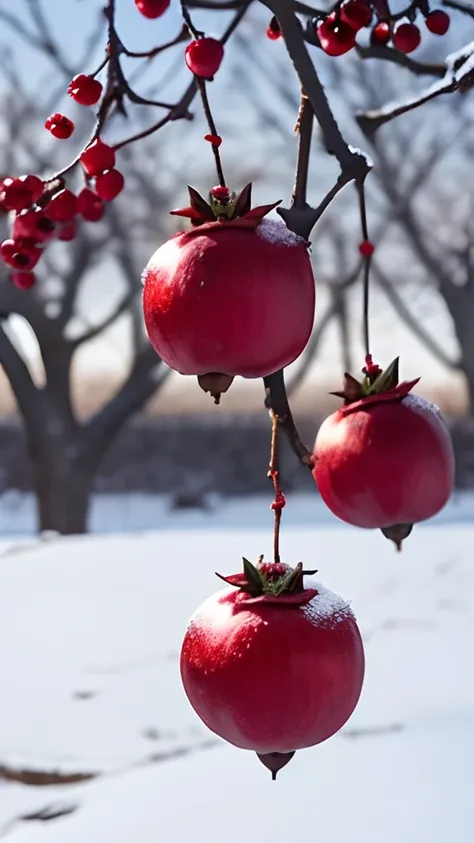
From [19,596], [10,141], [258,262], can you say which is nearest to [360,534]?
[19,596]

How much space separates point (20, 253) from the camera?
2.50 feet

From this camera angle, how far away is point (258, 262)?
48 cm

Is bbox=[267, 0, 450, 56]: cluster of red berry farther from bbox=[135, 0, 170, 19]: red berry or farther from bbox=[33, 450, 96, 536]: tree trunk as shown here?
bbox=[33, 450, 96, 536]: tree trunk

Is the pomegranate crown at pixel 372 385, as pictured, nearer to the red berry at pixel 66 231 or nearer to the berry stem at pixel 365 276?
the berry stem at pixel 365 276

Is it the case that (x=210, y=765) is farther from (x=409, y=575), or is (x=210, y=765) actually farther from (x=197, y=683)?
(x=409, y=575)

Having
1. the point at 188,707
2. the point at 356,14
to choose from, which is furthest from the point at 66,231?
the point at 188,707

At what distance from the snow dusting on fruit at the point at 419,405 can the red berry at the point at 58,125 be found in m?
0.34

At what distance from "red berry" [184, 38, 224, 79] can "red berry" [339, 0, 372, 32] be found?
0.35ft

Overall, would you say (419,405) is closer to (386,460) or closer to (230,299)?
(386,460)

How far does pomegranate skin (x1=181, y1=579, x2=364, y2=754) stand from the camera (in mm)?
547

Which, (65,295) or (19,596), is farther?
(65,295)

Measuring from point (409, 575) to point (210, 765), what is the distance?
96cm

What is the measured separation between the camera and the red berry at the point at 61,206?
759mm

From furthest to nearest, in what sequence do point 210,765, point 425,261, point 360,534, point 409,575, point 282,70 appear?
point 425,261
point 282,70
point 360,534
point 409,575
point 210,765
